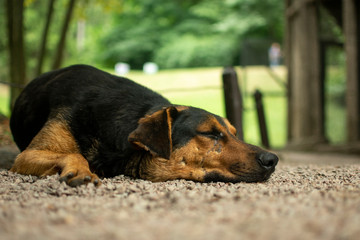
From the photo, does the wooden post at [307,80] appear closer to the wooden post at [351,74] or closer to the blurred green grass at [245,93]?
the blurred green grass at [245,93]

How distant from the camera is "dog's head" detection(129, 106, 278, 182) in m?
3.04

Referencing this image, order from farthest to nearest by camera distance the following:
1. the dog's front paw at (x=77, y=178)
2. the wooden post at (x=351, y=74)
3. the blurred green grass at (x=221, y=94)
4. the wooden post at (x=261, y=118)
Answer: the blurred green grass at (x=221, y=94) → the wooden post at (x=261, y=118) → the wooden post at (x=351, y=74) → the dog's front paw at (x=77, y=178)

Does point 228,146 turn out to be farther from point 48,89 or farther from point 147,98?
point 48,89

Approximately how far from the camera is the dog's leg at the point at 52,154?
9.96ft

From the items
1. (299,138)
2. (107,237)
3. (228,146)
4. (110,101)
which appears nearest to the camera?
(107,237)

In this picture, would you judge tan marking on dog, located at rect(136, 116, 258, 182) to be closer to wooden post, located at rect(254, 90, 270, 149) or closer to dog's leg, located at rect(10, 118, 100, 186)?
dog's leg, located at rect(10, 118, 100, 186)

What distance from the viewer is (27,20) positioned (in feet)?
61.4

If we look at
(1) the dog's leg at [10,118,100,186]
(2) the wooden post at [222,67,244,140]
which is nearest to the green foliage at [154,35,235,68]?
(2) the wooden post at [222,67,244,140]

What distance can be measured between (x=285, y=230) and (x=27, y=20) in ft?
63.9

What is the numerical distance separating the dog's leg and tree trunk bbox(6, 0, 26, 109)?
16.2ft

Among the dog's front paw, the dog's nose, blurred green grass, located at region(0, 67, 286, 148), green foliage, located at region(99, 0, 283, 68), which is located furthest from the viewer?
green foliage, located at region(99, 0, 283, 68)

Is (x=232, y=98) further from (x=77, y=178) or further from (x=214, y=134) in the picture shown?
(x=77, y=178)

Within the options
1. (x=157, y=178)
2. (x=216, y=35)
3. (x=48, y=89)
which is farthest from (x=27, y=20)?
(x=157, y=178)

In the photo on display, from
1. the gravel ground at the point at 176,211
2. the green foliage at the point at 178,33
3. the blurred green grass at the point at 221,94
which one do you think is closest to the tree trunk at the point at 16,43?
the blurred green grass at the point at 221,94
